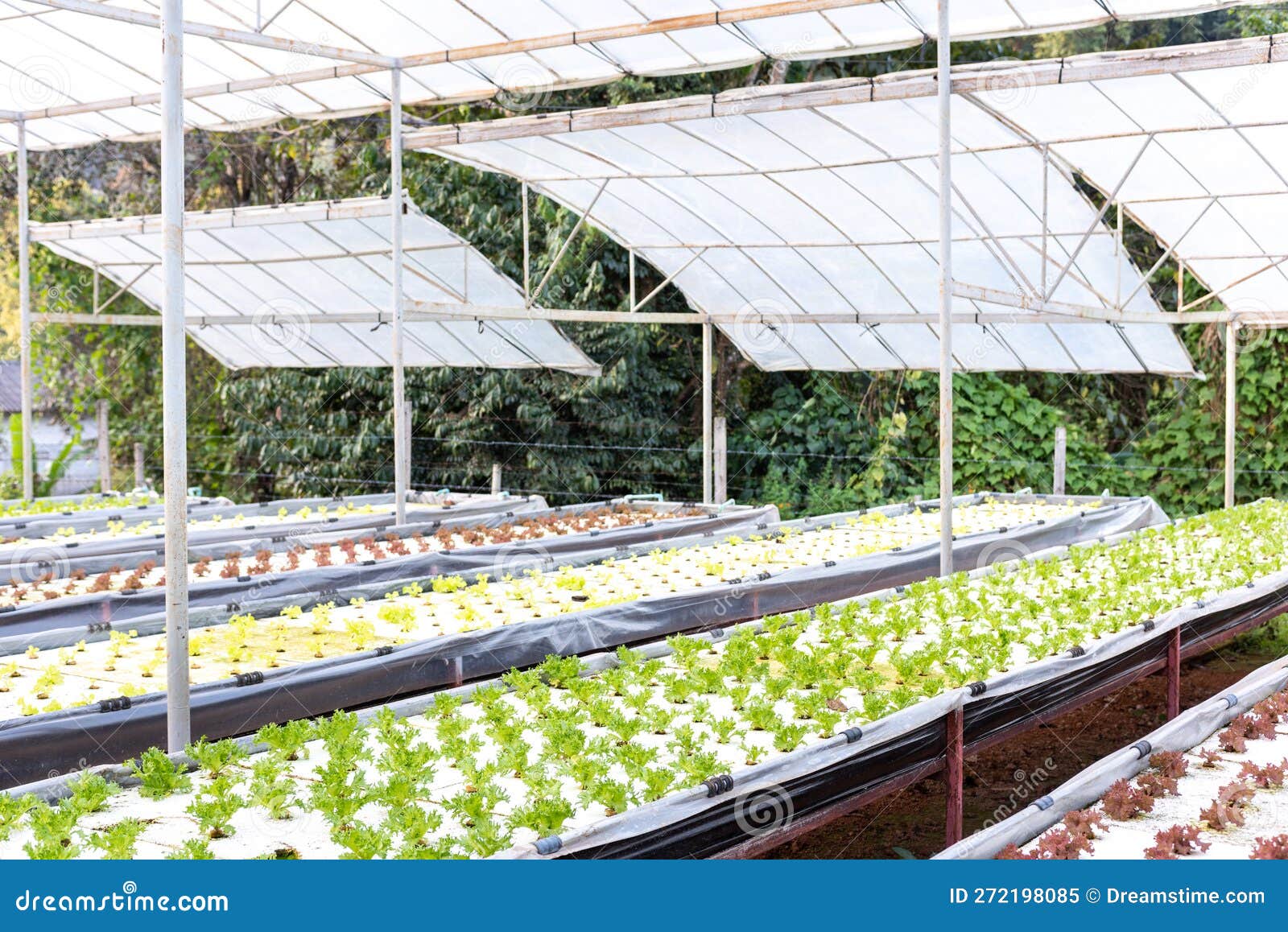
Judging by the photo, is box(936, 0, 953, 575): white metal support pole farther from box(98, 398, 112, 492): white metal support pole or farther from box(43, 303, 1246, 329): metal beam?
box(98, 398, 112, 492): white metal support pole

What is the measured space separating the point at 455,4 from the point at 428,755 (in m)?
6.23

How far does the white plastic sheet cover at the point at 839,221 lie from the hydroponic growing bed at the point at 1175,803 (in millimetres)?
4707

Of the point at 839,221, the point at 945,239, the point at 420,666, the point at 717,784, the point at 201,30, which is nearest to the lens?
the point at 717,784

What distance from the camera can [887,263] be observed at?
1267 cm

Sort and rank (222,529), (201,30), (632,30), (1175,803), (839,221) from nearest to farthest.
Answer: (1175,803) → (201,30) → (632,30) → (222,529) → (839,221)

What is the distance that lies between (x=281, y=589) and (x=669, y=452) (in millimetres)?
10481

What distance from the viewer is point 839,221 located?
12062 mm

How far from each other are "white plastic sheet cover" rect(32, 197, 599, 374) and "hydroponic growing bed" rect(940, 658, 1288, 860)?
27.0 feet

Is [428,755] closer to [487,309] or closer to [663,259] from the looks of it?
[487,309]

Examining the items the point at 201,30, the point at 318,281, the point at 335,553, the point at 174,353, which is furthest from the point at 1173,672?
the point at 318,281

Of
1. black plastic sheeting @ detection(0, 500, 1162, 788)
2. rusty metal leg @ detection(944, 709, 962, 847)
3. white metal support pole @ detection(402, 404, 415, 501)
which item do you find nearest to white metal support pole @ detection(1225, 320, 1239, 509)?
black plastic sheeting @ detection(0, 500, 1162, 788)

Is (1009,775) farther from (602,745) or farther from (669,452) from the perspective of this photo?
(669,452)

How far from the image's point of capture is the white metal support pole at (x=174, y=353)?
4.47 m

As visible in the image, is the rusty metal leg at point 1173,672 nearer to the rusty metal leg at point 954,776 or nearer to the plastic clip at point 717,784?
the rusty metal leg at point 954,776
